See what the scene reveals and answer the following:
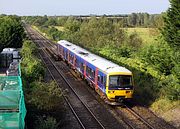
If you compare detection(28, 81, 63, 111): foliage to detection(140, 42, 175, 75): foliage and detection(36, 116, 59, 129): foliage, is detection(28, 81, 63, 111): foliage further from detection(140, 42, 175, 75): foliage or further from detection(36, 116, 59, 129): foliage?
detection(140, 42, 175, 75): foliage

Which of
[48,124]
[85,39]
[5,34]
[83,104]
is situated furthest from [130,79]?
[85,39]

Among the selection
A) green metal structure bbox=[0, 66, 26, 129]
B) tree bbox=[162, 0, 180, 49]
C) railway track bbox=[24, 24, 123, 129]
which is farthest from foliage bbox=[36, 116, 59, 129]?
tree bbox=[162, 0, 180, 49]

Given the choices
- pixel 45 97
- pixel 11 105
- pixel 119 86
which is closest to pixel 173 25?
pixel 119 86

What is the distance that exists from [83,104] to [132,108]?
3144mm

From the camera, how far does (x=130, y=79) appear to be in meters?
22.8

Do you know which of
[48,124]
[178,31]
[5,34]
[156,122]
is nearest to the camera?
[48,124]

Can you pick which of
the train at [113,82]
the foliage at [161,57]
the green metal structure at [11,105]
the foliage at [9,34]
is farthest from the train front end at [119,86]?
the foliage at [9,34]

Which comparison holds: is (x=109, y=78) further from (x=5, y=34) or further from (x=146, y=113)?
(x=5, y=34)

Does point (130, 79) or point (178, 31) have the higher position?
point (178, 31)

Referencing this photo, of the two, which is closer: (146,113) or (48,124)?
(48,124)

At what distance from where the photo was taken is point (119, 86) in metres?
22.5

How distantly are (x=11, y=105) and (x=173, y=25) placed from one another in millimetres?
18632

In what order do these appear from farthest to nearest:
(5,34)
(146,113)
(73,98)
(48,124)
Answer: (5,34), (73,98), (146,113), (48,124)

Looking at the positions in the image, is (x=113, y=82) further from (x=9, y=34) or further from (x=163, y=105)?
(x=9, y=34)
